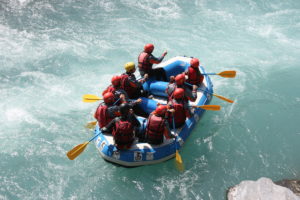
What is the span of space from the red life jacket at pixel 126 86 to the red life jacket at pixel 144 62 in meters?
0.73

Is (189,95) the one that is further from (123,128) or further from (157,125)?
(123,128)

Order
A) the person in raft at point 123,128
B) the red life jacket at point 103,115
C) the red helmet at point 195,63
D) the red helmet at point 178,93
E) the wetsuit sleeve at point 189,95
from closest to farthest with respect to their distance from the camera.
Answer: the person in raft at point 123,128 → the red life jacket at point 103,115 → the red helmet at point 178,93 → the wetsuit sleeve at point 189,95 → the red helmet at point 195,63

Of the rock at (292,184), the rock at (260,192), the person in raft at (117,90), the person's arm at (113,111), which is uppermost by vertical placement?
the person in raft at (117,90)

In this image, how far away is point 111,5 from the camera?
41.4ft

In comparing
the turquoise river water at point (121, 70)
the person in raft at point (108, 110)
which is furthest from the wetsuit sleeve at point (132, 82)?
the turquoise river water at point (121, 70)

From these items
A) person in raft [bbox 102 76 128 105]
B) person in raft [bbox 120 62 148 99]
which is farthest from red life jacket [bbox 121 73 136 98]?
person in raft [bbox 102 76 128 105]

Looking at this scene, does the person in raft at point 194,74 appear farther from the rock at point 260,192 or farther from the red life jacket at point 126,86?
the rock at point 260,192

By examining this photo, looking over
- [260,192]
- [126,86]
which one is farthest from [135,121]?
[260,192]

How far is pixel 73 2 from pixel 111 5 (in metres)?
1.77

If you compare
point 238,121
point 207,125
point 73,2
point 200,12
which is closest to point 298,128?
Answer: point 238,121

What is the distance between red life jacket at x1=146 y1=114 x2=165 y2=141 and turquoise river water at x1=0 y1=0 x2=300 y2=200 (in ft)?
3.00

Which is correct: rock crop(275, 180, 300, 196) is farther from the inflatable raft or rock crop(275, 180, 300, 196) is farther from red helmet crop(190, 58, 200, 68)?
red helmet crop(190, 58, 200, 68)

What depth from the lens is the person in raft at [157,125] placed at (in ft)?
14.8

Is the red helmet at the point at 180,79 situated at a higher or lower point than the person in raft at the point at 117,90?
higher
